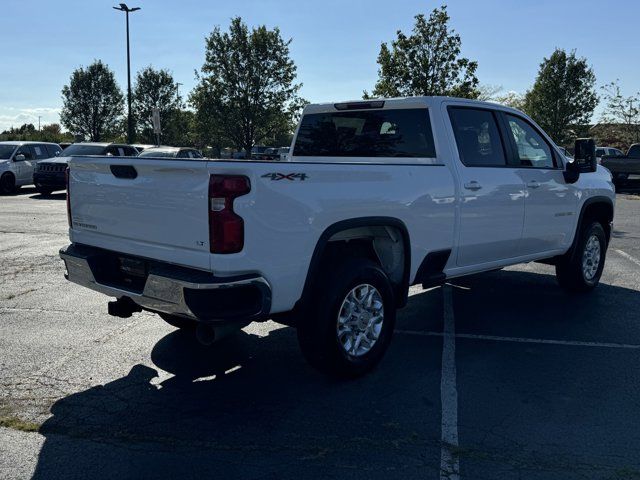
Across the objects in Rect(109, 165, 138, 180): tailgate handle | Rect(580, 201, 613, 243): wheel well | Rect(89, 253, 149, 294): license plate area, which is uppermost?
Rect(109, 165, 138, 180): tailgate handle

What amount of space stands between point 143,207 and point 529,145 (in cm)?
402

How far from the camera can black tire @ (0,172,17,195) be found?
1989 cm

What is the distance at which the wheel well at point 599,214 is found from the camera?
7.18 meters

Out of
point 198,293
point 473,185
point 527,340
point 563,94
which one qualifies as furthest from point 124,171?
point 563,94

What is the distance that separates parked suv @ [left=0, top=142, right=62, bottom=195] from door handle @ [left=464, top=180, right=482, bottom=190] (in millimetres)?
18428

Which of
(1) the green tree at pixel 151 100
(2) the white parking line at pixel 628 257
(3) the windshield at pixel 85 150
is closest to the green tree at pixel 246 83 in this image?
(1) the green tree at pixel 151 100

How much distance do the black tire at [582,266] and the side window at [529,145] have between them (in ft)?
3.76

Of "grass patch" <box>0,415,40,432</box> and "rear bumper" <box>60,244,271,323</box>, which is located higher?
"rear bumper" <box>60,244,271,323</box>

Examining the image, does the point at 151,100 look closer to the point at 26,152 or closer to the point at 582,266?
the point at 26,152

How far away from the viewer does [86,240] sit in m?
4.55

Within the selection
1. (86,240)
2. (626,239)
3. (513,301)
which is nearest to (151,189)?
(86,240)

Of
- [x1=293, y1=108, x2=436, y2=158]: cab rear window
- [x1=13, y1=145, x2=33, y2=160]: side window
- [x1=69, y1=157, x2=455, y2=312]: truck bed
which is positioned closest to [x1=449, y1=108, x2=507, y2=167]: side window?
[x1=293, y1=108, x2=436, y2=158]: cab rear window

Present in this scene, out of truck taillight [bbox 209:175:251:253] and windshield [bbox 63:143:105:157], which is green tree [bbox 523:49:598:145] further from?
truck taillight [bbox 209:175:251:253]

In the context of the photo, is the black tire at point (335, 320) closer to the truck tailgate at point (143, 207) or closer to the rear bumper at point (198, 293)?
the rear bumper at point (198, 293)
